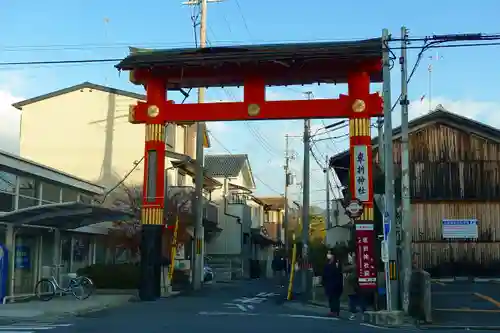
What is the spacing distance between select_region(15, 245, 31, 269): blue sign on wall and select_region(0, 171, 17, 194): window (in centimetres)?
235

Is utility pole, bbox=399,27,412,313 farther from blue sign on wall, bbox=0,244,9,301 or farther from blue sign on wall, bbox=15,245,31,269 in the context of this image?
blue sign on wall, bbox=15,245,31,269

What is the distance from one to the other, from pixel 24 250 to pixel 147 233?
477 cm

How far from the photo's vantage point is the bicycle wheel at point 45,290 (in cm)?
2397

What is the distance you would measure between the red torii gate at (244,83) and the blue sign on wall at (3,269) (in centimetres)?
466

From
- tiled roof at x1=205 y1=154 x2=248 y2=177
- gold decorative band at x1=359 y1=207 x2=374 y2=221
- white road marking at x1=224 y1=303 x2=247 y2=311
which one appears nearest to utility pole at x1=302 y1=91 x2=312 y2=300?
white road marking at x1=224 y1=303 x2=247 y2=311

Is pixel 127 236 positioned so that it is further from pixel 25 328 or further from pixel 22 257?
pixel 25 328

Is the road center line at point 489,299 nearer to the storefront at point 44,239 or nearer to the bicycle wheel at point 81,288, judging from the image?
the storefront at point 44,239

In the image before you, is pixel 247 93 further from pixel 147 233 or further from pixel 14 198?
pixel 14 198

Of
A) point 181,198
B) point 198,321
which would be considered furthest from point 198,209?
point 198,321

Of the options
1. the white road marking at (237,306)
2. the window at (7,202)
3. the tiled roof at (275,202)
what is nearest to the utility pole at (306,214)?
the white road marking at (237,306)

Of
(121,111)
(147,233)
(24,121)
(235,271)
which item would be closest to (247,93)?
(147,233)

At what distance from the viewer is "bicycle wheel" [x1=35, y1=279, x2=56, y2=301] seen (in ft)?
78.6

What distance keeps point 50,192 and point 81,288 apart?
16.2 feet

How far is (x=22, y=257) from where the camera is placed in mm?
24344
